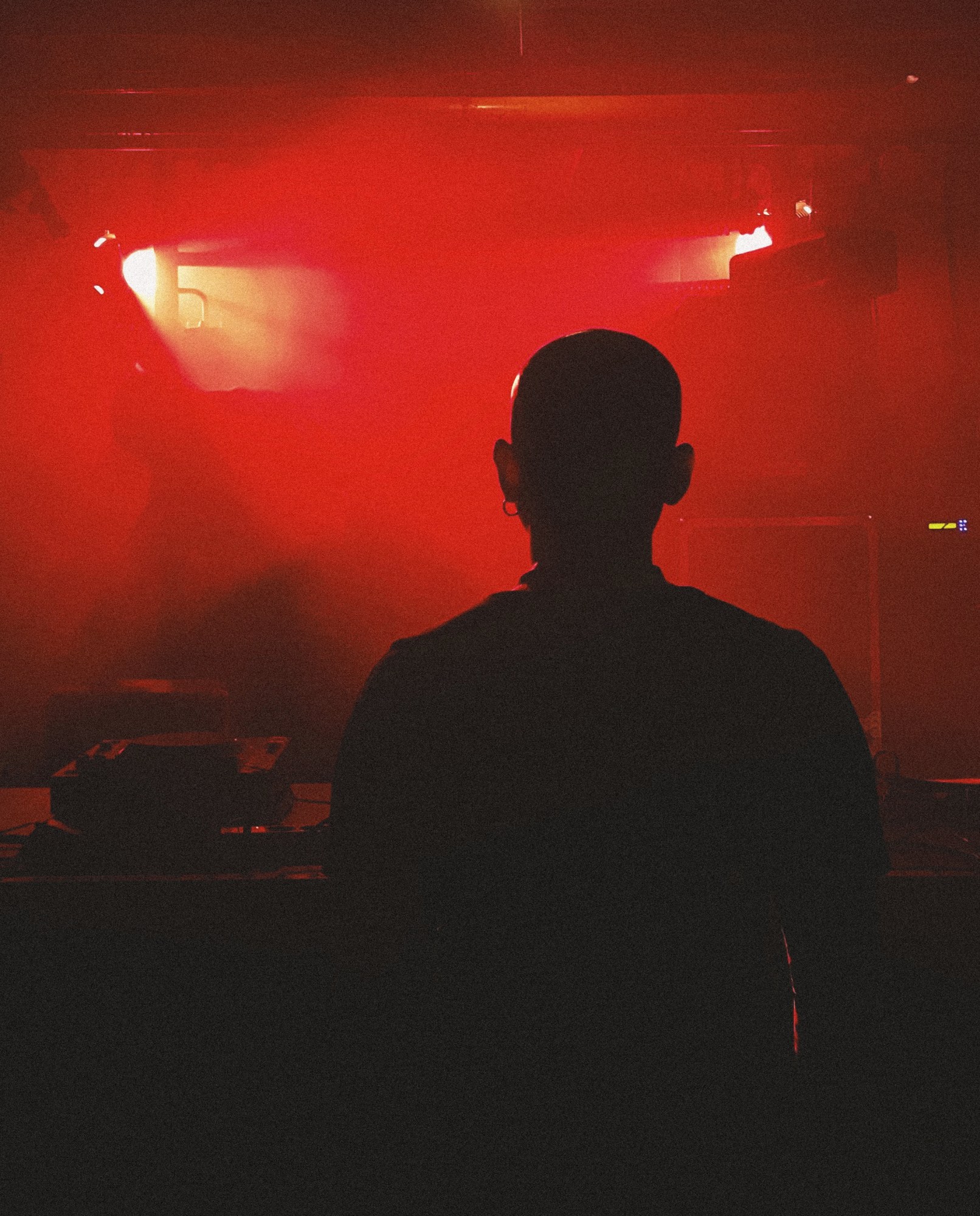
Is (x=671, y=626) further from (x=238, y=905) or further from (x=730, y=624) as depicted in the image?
(x=238, y=905)

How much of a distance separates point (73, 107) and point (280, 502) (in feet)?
4.92

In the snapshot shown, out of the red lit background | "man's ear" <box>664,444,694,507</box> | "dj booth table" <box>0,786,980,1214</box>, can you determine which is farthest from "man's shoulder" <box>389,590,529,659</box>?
the red lit background

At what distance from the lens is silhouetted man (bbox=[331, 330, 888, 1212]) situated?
1.01m

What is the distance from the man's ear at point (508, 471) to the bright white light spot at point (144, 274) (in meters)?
3.32

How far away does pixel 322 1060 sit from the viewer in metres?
1.87

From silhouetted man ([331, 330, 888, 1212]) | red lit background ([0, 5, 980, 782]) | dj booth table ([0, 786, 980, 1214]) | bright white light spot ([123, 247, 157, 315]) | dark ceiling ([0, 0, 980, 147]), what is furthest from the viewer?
bright white light spot ([123, 247, 157, 315])

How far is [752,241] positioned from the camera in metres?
4.02

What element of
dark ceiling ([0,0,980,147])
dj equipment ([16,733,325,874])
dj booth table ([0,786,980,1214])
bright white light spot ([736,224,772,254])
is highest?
bright white light spot ([736,224,772,254])

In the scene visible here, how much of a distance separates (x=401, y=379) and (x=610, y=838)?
121 inches

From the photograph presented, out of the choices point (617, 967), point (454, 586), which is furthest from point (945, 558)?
point (617, 967)

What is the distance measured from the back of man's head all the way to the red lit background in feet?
6.92

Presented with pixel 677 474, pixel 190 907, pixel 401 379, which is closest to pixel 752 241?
pixel 401 379

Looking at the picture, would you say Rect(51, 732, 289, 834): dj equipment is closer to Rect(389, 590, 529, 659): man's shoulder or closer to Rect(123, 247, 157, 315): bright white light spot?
Rect(389, 590, 529, 659): man's shoulder

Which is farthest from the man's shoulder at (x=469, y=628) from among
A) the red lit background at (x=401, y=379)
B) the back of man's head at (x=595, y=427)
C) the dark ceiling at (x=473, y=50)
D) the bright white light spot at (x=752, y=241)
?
the bright white light spot at (x=752, y=241)
